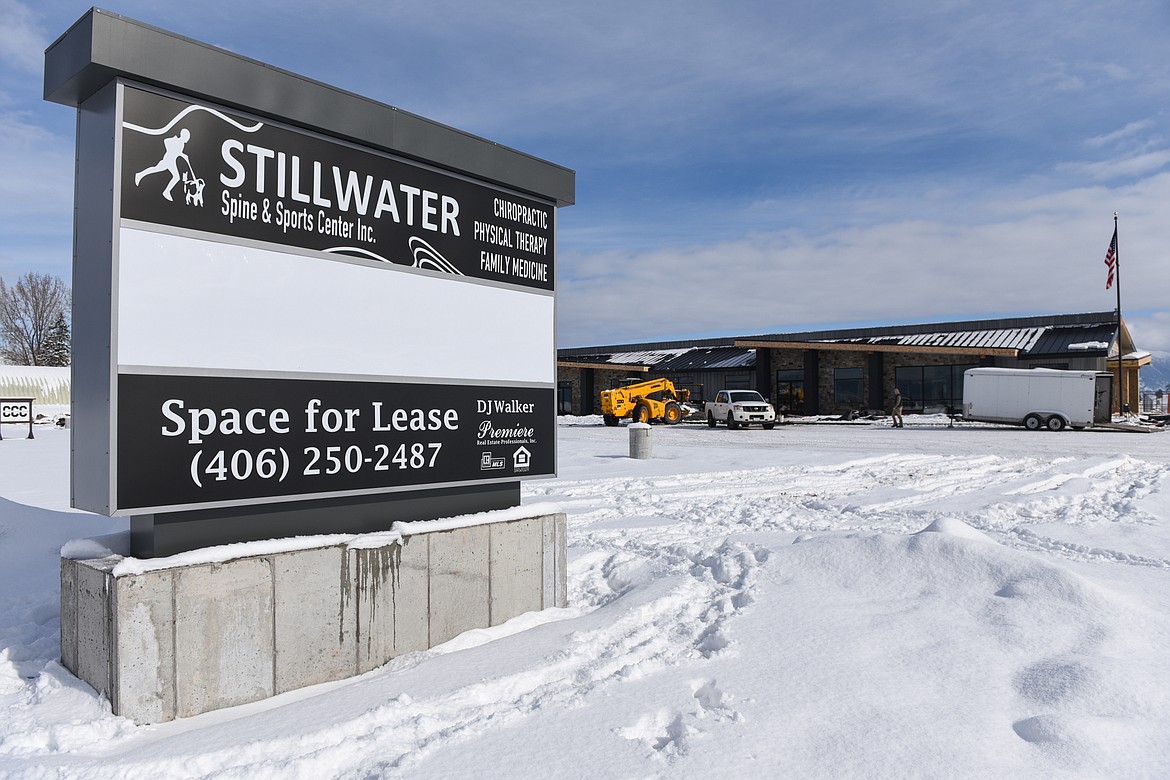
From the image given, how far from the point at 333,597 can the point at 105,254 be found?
2.30 metres

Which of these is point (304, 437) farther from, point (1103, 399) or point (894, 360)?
point (894, 360)

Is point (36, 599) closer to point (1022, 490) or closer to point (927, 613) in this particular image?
point (927, 613)

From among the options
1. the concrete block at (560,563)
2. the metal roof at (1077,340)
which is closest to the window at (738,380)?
the metal roof at (1077,340)

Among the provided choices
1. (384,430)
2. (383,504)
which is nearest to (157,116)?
(384,430)

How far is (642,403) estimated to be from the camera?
36406 mm

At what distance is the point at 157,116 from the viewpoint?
4.11 meters

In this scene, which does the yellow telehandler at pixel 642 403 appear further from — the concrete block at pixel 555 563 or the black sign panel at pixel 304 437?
the black sign panel at pixel 304 437

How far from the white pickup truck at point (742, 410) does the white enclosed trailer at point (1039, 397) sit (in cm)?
786

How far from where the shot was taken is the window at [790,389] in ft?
137

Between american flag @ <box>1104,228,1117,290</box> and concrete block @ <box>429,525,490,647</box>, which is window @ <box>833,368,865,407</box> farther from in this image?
concrete block @ <box>429,525,490,647</box>

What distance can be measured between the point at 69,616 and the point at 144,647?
0.80 meters

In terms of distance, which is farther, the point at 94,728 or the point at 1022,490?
the point at 1022,490

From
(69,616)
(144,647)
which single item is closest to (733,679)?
(144,647)

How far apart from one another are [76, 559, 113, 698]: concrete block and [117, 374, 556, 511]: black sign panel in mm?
417
